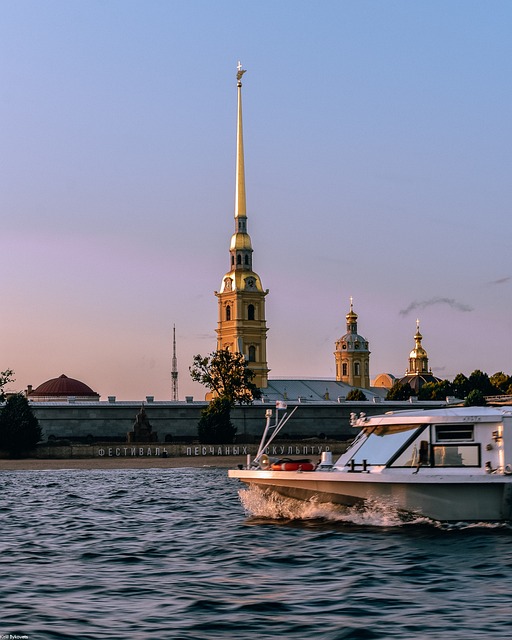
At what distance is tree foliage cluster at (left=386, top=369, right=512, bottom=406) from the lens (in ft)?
474

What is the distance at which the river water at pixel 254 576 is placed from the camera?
566 inches

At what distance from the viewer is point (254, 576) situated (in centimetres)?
1847

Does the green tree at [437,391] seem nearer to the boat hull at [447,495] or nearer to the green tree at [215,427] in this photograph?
the green tree at [215,427]

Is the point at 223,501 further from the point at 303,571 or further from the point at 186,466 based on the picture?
the point at 186,466

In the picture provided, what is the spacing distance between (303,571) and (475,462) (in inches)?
261

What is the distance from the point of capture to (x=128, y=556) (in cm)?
2109

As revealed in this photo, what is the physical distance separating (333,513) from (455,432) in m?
3.28

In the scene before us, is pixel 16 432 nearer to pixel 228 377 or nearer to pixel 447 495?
pixel 228 377

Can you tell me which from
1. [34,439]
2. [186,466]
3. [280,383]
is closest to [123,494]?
[186,466]

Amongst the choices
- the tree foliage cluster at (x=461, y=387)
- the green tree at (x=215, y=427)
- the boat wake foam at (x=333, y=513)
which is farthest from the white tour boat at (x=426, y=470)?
the tree foliage cluster at (x=461, y=387)

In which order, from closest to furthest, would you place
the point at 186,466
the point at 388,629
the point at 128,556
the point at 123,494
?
the point at 388,629 → the point at 128,556 → the point at 123,494 → the point at 186,466

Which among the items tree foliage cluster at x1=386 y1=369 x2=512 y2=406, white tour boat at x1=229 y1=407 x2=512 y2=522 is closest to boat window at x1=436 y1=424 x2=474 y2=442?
white tour boat at x1=229 y1=407 x2=512 y2=522

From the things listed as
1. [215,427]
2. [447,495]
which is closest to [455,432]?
[447,495]

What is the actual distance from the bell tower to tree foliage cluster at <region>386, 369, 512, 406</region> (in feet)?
121
